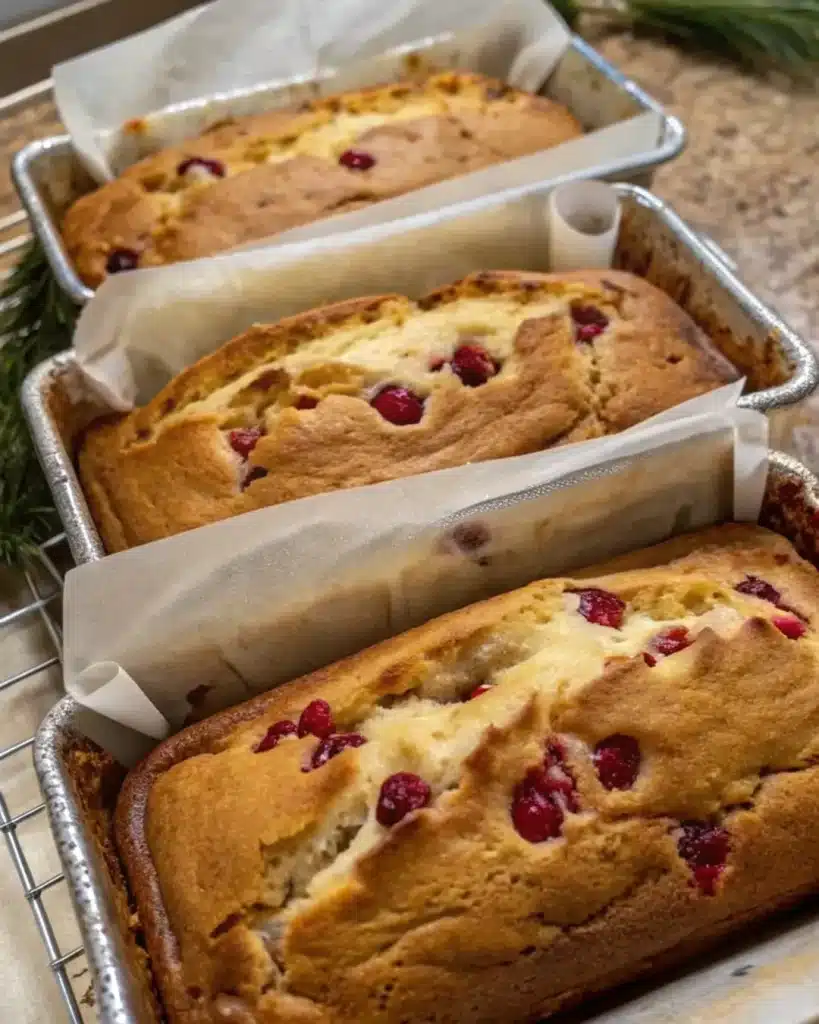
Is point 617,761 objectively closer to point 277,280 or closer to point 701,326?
point 701,326

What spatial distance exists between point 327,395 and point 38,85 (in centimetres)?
150

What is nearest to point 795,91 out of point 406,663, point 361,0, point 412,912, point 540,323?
point 361,0

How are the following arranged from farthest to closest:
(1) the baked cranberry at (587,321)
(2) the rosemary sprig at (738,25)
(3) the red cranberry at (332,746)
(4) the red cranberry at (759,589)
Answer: (2) the rosemary sprig at (738,25), (1) the baked cranberry at (587,321), (4) the red cranberry at (759,589), (3) the red cranberry at (332,746)

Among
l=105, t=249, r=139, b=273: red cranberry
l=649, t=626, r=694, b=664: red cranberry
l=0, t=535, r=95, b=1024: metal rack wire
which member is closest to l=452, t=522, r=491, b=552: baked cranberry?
l=649, t=626, r=694, b=664: red cranberry

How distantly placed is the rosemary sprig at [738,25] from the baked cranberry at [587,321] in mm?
1257

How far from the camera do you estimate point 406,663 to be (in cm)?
116

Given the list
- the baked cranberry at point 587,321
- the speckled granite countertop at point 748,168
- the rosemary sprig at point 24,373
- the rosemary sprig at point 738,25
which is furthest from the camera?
the rosemary sprig at point 738,25

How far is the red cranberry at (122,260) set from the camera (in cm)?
Answer: 179

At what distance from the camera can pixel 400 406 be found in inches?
56.9

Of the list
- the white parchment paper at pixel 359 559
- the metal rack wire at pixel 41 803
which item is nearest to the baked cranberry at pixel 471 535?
the white parchment paper at pixel 359 559

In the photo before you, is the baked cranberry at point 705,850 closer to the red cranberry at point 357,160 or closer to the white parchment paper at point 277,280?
the white parchment paper at point 277,280

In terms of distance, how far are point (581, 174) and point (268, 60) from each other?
31.0 inches

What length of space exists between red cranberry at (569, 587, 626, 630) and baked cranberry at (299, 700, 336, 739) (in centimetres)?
31

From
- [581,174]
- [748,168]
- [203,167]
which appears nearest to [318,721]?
[581,174]
